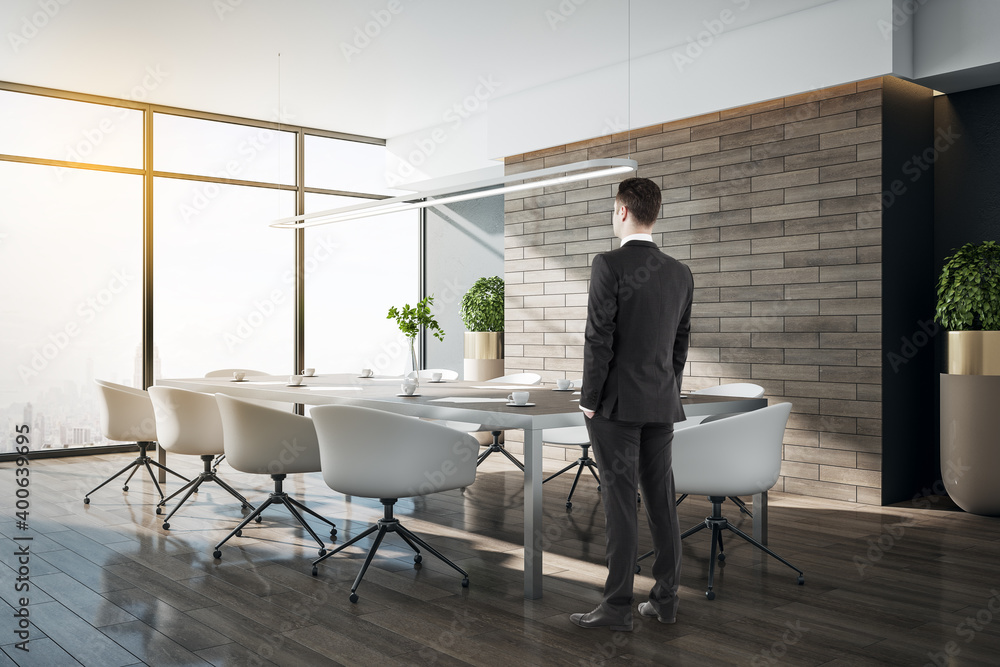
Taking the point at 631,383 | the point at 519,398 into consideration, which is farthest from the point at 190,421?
the point at 631,383

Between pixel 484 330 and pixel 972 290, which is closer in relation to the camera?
pixel 972 290

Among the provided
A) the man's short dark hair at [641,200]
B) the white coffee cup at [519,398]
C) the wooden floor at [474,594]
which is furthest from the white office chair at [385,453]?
the man's short dark hair at [641,200]

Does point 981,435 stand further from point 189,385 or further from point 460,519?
point 189,385

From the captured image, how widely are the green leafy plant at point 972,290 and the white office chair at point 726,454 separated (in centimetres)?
233

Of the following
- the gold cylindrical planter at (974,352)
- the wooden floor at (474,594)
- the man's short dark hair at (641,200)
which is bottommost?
the wooden floor at (474,594)

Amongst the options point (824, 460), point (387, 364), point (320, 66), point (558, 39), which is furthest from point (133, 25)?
point (824, 460)

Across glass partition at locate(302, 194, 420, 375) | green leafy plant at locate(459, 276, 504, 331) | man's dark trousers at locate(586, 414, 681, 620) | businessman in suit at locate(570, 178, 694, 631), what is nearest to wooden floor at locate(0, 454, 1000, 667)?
man's dark trousers at locate(586, 414, 681, 620)

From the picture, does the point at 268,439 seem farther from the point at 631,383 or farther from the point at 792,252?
the point at 792,252

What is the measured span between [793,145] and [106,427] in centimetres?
500

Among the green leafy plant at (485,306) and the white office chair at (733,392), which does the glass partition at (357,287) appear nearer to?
the green leafy plant at (485,306)

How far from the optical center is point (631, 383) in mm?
2932

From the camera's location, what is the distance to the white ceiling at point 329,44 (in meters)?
5.55

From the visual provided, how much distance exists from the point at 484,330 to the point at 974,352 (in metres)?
4.35

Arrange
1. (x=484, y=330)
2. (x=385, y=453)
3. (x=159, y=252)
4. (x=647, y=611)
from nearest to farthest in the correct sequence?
(x=647, y=611), (x=385, y=453), (x=159, y=252), (x=484, y=330)
